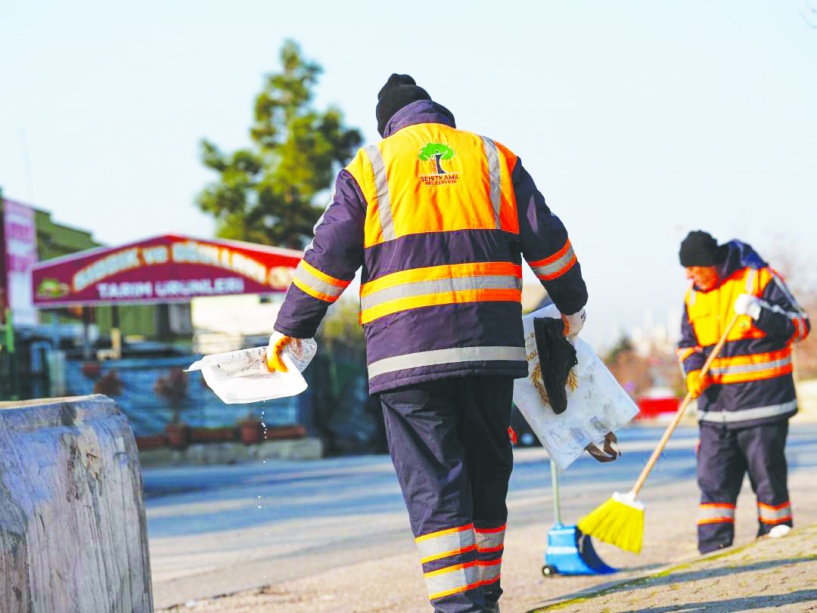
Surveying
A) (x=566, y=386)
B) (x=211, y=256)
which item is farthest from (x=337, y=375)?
(x=566, y=386)

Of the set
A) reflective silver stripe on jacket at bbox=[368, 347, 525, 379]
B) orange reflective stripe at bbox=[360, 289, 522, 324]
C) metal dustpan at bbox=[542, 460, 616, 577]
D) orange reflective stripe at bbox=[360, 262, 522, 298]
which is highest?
orange reflective stripe at bbox=[360, 262, 522, 298]

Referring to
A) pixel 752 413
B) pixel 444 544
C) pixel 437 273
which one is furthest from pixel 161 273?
pixel 444 544

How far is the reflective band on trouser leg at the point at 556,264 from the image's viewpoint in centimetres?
422

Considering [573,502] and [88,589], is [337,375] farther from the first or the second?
[88,589]

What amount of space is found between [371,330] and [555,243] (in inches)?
27.5

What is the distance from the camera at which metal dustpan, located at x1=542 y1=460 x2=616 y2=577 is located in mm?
6633

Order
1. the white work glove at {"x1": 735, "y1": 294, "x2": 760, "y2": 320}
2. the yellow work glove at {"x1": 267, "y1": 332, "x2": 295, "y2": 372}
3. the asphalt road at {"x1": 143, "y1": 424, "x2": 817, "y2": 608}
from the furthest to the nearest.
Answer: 1. the asphalt road at {"x1": 143, "y1": 424, "x2": 817, "y2": 608}
2. the white work glove at {"x1": 735, "y1": 294, "x2": 760, "y2": 320}
3. the yellow work glove at {"x1": 267, "y1": 332, "x2": 295, "y2": 372}

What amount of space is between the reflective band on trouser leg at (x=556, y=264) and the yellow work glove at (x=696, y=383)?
10.1 ft

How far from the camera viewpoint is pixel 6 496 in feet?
10.3

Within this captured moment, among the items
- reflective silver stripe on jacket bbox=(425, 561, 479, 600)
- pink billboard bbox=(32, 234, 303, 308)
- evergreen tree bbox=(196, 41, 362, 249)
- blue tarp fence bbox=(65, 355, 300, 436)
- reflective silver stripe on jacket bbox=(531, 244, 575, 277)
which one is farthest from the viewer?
evergreen tree bbox=(196, 41, 362, 249)

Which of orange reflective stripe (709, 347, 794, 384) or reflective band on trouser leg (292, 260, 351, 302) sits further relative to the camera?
orange reflective stripe (709, 347, 794, 384)

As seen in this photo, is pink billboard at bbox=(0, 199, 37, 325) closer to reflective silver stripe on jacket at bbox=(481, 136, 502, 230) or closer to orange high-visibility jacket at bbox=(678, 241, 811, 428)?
orange high-visibility jacket at bbox=(678, 241, 811, 428)

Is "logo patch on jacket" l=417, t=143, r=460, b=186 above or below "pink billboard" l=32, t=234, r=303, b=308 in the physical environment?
below

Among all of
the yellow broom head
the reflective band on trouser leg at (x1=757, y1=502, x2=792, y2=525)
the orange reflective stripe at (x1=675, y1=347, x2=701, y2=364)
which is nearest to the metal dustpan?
the yellow broom head
